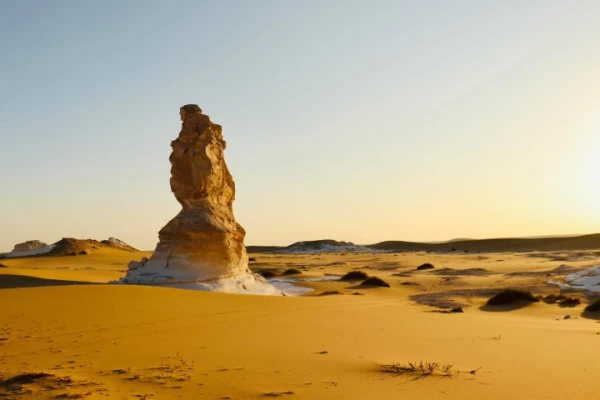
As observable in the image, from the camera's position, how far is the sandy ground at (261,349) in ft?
18.3

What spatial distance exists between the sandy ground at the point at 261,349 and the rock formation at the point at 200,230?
3331mm

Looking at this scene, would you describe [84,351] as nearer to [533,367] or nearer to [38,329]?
[38,329]

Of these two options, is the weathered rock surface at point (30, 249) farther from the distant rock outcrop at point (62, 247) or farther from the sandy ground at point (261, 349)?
the sandy ground at point (261, 349)

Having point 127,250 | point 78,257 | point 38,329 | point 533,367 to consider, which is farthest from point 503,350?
point 127,250

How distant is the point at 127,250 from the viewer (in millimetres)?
57812

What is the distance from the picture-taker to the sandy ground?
5.58m

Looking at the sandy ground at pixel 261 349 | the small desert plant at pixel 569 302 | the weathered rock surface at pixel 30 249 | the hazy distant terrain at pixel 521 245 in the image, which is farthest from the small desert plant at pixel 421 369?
the hazy distant terrain at pixel 521 245

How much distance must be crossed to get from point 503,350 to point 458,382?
2454 mm

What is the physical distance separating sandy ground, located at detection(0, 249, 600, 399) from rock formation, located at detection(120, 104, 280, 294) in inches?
131

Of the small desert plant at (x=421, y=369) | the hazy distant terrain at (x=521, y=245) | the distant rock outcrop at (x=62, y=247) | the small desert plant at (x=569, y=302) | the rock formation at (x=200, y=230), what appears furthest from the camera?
the hazy distant terrain at (x=521, y=245)

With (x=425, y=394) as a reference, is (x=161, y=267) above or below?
above

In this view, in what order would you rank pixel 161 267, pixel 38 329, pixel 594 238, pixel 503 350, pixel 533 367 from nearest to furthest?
pixel 533 367 → pixel 503 350 → pixel 38 329 → pixel 161 267 → pixel 594 238

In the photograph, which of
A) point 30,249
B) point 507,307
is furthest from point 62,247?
point 507,307

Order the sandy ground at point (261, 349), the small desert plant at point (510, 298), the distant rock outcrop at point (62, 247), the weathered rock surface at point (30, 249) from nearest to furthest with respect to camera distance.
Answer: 1. the sandy ground at point (261, 349)
2. the small desert plant at point (510, 298)
3. the distant rock outcrop at point (62, 247)
4. the weathered rock surface at point (30, 249)
